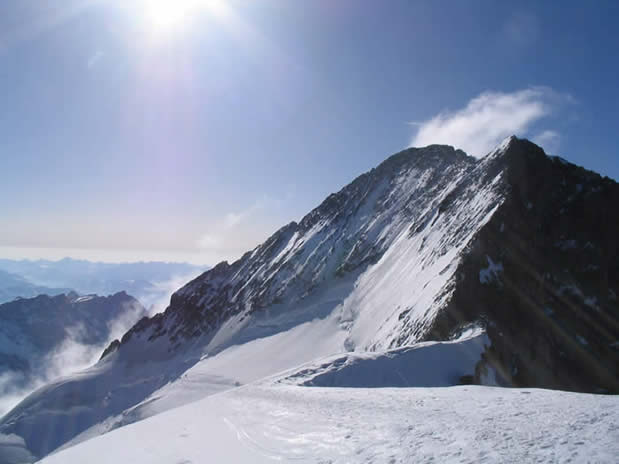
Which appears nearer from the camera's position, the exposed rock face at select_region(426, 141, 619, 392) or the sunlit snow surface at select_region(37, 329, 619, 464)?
the sunlit snow surface at select_region(37, 329, 619, 464)

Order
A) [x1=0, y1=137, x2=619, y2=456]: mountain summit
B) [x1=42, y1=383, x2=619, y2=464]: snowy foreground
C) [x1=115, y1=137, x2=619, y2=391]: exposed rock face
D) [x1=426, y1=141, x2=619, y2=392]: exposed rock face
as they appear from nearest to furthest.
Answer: [x1=42, y1=383, x2=619, y2=464]: snowy foreground
[x1=426, y1=141, x2=619, y2=392]: exposed rock face
[x1=115, y1=137, x2=619, y2=391]: exposed rock face
[x1=0, y1=137, x2=619, y2=456]: mountain summit

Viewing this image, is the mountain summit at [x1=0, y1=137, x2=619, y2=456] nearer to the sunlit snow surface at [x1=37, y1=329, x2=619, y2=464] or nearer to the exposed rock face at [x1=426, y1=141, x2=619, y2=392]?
the exposed rock face at [x1=426, y1=141, x2=619, y2=392]

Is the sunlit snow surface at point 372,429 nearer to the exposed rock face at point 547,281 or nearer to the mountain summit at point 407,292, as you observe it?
the mountain summit at point 407,292

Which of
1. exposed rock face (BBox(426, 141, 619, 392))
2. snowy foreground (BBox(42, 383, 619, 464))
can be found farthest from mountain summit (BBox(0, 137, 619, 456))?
snowy foreground (BBox(42, 383, 619, 464))

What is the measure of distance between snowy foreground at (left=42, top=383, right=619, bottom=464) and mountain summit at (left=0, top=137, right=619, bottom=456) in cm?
906

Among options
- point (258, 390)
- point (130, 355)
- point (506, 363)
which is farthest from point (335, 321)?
point (130, 355)

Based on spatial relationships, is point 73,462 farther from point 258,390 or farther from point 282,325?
point 282,325

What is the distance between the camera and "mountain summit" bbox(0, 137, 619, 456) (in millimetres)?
25578

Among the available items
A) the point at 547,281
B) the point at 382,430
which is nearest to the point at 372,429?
the point at 382,430

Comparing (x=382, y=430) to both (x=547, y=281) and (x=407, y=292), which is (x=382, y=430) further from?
(x=407, y=292)

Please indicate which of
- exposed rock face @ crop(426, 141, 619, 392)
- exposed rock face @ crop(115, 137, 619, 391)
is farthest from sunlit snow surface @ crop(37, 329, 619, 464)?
exposed rock face @ crop(426, 141, 619, 392)

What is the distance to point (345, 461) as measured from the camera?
6.88 metres

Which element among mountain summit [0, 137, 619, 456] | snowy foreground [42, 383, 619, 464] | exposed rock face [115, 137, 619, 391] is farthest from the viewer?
mountain summit [0, 137, 619, 456]

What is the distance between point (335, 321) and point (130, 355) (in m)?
64.1
